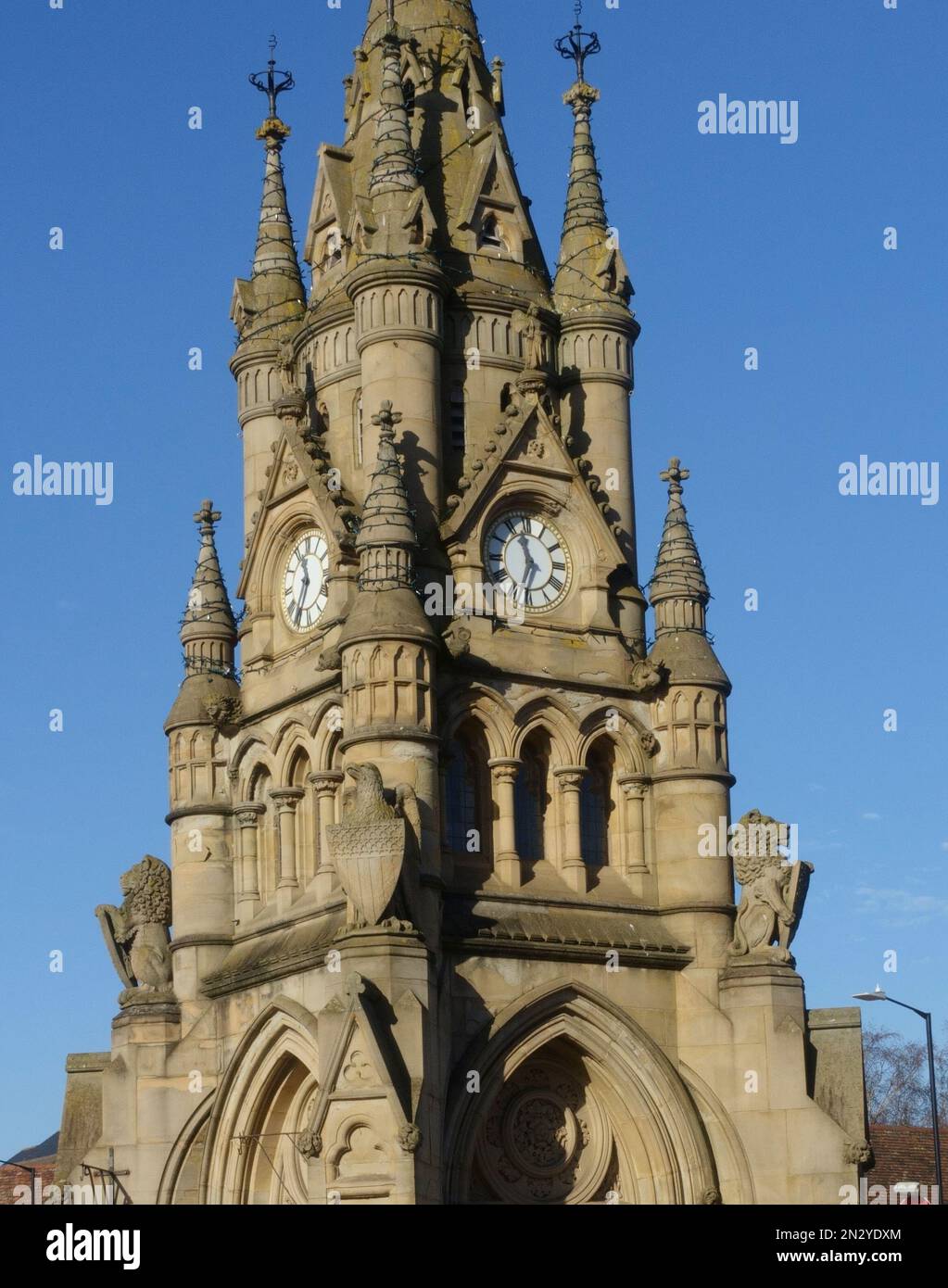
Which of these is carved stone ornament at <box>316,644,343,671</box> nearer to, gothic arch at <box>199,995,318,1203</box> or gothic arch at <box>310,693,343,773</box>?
gothic arch at <box>310,693,343,773</box>

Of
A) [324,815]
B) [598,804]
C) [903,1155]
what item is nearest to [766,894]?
[598,804]

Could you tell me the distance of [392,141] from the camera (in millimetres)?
45531

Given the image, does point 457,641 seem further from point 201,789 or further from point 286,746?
point 201,789

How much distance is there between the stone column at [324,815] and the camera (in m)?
42.9

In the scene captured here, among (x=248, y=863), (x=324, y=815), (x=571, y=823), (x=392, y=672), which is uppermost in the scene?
(x=392, y=672)

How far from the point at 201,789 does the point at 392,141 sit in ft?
38.5

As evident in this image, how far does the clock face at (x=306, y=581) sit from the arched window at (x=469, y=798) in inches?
144

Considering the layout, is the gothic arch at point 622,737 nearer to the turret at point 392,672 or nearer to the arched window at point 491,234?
the turret at point 392,672

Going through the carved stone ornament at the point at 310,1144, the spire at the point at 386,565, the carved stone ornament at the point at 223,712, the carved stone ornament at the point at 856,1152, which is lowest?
the carved stone ornament at the point at 856,1152

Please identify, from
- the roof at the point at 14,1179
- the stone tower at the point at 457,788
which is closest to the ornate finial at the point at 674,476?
the stone tower at the point at 457,788

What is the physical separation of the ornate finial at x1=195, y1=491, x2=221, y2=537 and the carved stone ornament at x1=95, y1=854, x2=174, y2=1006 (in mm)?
5998

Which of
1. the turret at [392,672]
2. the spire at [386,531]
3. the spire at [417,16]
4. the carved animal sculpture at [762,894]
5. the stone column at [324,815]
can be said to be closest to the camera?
the turret at [392,672]
